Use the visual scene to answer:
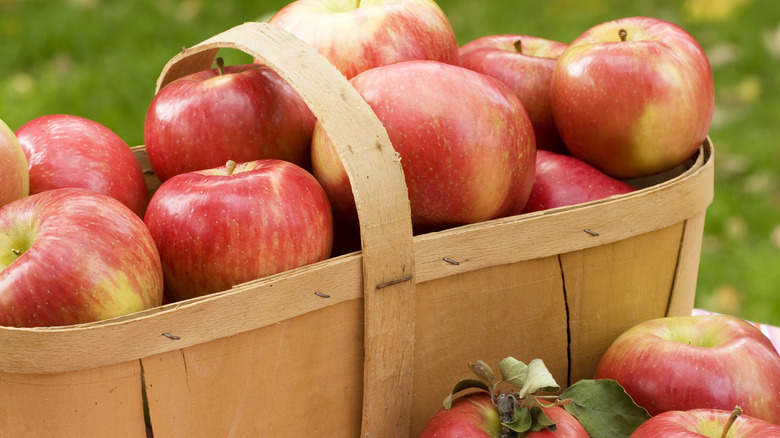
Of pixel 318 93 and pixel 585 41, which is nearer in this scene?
pixel 318 93

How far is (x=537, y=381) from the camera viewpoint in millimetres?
929

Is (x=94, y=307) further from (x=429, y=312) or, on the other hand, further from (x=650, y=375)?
(x=650, y=375)

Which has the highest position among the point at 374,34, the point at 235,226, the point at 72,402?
the point at 374,34

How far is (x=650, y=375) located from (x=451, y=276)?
26 cm

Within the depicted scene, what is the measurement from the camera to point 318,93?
97 centimetres

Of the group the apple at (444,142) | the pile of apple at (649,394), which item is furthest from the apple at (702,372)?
the apple at (444,142)

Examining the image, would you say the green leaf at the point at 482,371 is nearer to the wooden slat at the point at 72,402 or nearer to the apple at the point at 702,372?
the apple at the point at 702,372

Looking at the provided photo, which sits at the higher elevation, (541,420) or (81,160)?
(81,160)

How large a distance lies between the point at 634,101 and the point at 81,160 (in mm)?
734

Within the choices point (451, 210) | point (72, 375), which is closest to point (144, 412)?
point (72, 375)

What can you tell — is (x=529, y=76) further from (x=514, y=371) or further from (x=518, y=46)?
(x=514, y=371)

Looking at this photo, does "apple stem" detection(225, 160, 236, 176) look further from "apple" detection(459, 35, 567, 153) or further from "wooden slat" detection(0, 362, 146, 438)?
"apple" detection(459, 35, 567, 153)

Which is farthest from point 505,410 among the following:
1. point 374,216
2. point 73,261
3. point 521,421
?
point 73,261

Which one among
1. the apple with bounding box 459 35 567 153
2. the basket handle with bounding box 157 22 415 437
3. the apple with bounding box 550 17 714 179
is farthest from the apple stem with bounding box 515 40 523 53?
the basket handle with bounding box 157 22 415 437
